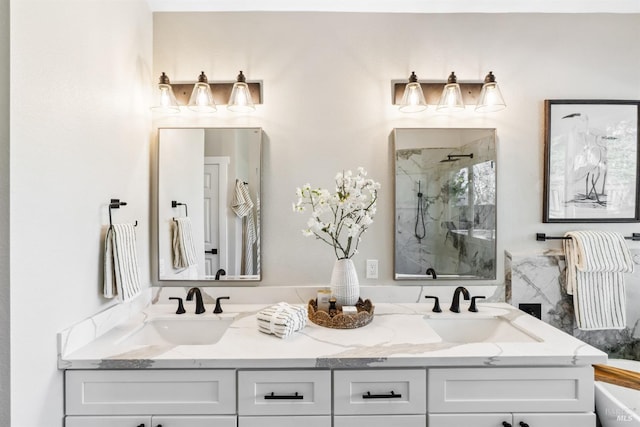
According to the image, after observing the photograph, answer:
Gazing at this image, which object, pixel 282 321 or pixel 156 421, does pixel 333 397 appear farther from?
pixel 156 421

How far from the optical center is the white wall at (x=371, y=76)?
6.48 feet

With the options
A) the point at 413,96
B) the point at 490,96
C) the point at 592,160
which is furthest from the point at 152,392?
the point at 592,160

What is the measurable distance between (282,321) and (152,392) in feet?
1.77

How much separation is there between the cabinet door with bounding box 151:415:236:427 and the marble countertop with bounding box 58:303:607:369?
197mm

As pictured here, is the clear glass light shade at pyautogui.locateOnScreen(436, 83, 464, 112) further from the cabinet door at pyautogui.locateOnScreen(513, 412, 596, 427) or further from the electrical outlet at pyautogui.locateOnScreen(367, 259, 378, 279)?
the cabinet door at pyautogui.locateOnScreen(513, 412, 596, 427)

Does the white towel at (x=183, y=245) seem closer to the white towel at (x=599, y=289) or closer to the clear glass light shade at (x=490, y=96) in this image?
the clear glass light shade at (x=490, y=96)

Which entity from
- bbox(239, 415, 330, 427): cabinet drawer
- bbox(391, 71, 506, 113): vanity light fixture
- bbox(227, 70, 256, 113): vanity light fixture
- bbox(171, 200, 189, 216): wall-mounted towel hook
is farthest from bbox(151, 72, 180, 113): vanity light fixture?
bbox(239, 415, 330, 427): cabinet drawer

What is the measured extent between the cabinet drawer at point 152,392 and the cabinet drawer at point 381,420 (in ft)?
1.39

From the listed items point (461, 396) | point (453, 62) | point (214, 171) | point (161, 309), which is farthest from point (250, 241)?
point (453, 62)

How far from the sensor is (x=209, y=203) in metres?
1.94

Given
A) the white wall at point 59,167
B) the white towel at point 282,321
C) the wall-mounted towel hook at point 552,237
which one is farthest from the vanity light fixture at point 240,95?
the wall-mounted towel hook at point 552,237

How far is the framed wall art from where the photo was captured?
6.40 ft

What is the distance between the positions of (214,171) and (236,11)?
921 millimetres

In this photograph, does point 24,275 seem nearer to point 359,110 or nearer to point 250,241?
point 250,241
